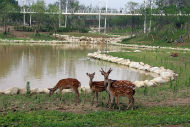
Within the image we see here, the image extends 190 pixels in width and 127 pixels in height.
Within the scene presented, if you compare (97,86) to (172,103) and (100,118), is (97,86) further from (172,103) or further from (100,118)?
(172,103)

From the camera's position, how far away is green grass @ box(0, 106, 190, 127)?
25.6 ft

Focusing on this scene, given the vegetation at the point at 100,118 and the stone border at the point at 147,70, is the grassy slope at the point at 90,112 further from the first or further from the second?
the stone border at the point at 147,70

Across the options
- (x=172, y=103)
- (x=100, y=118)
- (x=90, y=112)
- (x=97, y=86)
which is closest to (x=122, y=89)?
(x=97, y=86)

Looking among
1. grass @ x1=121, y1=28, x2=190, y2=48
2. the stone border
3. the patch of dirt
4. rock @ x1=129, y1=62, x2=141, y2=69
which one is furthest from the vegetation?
grass @ x1=121, y1=28, x2=190, y2=48

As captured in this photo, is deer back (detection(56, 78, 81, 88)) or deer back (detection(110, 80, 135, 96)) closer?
deer back (detection(110, 80, 135, 96))

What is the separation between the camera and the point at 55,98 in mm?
11062

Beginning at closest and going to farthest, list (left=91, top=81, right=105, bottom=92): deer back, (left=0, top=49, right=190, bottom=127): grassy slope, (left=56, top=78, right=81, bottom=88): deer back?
1. (left=0, top=49, right=190, bottom=127): grassy slope
2. (left=91, top=81, right=105, bottom=92): deer back
3. (left=56, top=78, right=81, bottom=88): deer back

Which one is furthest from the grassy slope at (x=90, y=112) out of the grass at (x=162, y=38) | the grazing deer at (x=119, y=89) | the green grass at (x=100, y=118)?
the grass at (x=162, y=38)

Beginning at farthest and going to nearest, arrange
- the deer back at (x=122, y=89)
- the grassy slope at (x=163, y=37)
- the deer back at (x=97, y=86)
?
1. the grassy slope at (x=163, y=37)
2. the deer back at (x=97, y=86)
3. the deer back at (x=122, y=89)

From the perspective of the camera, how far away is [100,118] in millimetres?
8359

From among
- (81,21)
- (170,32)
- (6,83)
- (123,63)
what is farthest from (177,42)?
(81,21)

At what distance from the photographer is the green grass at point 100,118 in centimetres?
781

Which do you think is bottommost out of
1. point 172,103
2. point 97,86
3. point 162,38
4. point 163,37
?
point 172,103

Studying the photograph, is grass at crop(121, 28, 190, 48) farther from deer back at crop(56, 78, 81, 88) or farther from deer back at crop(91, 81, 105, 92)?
deer back at crop(91, 81, 105, 92)
